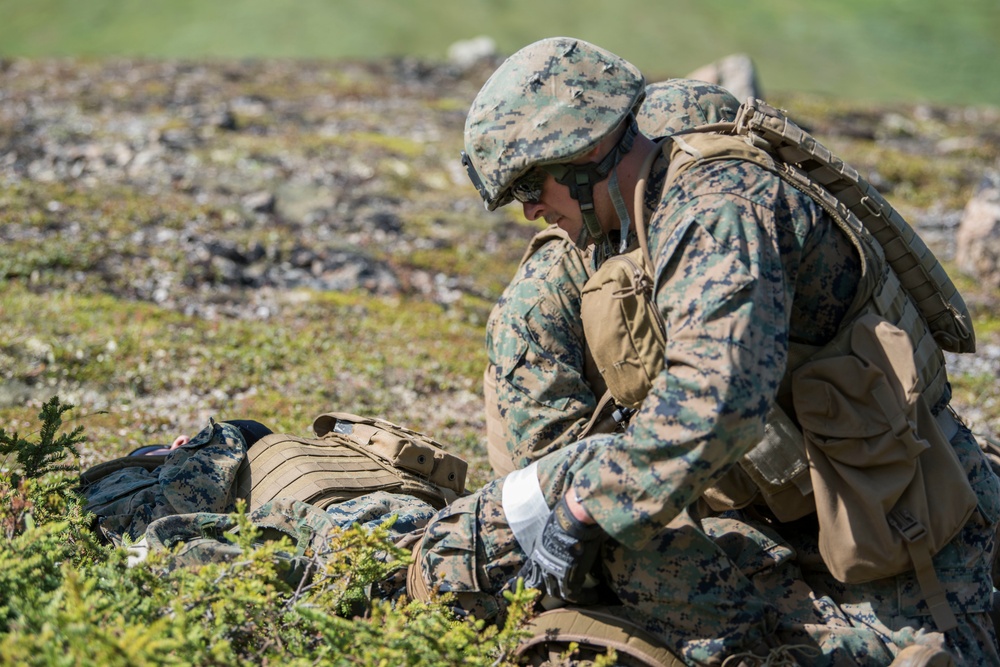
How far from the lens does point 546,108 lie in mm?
4336

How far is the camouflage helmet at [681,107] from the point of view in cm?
642

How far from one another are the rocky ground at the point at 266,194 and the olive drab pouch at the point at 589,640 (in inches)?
191

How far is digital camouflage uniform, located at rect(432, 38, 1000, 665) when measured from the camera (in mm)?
3652

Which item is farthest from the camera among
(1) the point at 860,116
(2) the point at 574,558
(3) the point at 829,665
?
(1) the point at 860,116

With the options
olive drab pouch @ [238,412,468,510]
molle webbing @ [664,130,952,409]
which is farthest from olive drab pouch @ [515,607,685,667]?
olive drab pouch @ [238,412,468,510]

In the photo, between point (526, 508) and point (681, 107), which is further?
point (681, 107)

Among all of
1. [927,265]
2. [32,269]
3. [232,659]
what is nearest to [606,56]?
[927,265]

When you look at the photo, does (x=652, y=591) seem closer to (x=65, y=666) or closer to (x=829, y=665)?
(x=829, y=665)

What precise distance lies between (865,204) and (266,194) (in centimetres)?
1337

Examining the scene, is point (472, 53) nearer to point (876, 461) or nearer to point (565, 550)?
point (876, 461)

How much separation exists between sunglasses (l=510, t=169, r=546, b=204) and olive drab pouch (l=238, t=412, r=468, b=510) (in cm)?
201

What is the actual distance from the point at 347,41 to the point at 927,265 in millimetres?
41449

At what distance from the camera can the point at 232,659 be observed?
12.4 ft

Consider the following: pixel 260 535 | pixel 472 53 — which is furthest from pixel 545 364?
pixel 472 53
